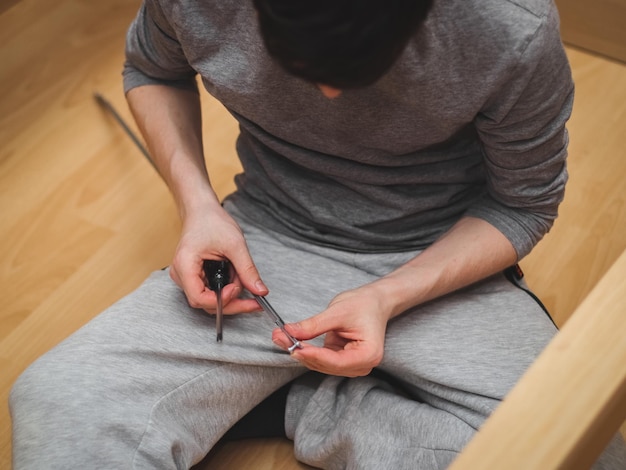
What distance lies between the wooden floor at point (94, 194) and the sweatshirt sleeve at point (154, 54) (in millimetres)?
347

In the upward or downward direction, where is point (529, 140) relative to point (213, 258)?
upward

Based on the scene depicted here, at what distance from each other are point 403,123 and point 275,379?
1.07ft

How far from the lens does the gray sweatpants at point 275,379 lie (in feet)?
2.57

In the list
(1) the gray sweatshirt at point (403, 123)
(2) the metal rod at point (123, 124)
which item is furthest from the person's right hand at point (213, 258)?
(2) the metal rod at point (123, 124)

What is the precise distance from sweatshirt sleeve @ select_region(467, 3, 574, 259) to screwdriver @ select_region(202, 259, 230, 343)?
0.91 ft

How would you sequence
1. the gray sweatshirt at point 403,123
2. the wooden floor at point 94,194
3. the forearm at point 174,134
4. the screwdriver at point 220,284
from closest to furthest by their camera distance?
the gray sweatshirt at point 403,123 → the screwdriver at point 220,284 → the forearm at point 174,134 → the wooden floor at point 94,194

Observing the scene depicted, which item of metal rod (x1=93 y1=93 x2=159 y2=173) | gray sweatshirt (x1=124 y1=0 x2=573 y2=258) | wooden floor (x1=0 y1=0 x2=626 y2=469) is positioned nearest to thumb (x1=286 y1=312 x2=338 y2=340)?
gray sweatshirt (x1=124 y1=0 x2=573 y2=258)

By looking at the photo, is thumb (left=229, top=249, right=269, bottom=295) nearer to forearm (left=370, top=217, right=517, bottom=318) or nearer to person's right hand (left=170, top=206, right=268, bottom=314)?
person's right hand (left=170, top=206, right=268, bottom=314)

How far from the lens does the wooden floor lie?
121 cm

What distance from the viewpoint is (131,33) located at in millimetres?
992

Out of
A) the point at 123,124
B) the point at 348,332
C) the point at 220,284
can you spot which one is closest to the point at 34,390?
the point at 220,284

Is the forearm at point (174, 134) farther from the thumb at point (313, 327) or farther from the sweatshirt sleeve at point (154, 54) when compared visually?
the thumb at point (313, 327)

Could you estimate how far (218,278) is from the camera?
860mm

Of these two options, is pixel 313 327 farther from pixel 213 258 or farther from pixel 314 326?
pixel 213 258
